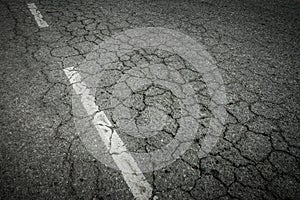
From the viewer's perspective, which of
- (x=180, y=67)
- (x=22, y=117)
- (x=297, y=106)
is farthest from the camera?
(x=180, y=67)

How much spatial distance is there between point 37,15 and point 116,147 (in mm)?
3345

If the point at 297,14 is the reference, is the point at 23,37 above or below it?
below

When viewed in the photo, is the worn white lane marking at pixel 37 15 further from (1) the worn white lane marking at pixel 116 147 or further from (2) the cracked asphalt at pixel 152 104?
(1) the worn white lane marking at pixel 116 147

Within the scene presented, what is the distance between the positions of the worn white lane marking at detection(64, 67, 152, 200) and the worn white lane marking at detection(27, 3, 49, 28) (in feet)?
5.42

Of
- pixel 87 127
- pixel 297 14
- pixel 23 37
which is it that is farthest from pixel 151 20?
pixel 297 14

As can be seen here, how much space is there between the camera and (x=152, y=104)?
243cm

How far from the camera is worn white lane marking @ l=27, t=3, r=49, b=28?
3638mm

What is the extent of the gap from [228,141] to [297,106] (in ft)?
3.54

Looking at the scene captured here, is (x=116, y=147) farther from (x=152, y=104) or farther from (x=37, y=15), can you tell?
(x=37, y=15)

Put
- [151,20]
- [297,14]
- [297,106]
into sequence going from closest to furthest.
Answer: [297,106] → [151,20] → [297,14]

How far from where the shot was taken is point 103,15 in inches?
156

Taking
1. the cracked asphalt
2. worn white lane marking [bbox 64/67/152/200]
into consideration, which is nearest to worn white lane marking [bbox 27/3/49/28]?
the cracked asphalt

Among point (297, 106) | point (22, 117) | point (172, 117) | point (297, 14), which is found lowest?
point (22, 117)

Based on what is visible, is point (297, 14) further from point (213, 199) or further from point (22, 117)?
point (22, 117)
